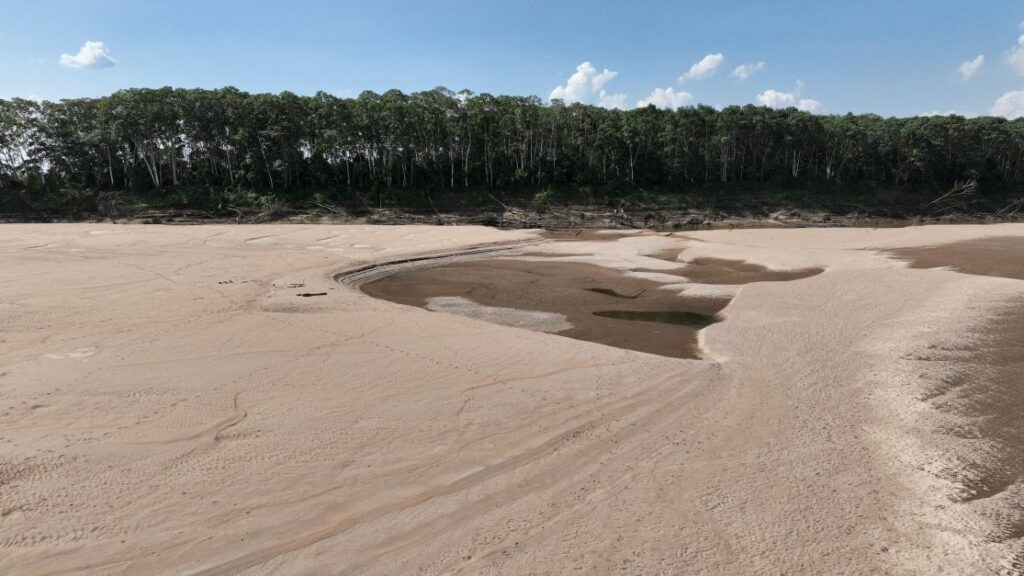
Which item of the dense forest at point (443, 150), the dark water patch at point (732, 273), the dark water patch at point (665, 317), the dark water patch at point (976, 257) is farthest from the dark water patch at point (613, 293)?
the dense forest at point (443, 150)

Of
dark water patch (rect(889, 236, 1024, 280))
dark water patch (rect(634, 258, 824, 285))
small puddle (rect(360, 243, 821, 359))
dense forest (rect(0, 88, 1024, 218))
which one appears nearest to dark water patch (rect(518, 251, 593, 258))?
small puddle (rect(360, 243, 821, 359))

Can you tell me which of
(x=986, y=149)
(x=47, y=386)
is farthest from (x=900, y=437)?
(x=986, y=149)

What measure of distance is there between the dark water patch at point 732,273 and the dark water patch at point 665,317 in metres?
5.18

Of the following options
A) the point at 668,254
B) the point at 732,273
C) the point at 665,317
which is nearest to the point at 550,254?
the point at 668,254

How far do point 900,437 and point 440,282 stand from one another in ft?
50.6

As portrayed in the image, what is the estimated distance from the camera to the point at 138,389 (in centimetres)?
732

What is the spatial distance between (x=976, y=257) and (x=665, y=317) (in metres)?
17.6

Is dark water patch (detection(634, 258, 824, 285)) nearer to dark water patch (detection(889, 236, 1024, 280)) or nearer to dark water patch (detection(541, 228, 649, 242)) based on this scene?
dark water patch (detection(889, 236, 1024, 280))

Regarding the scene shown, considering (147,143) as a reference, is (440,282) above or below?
below

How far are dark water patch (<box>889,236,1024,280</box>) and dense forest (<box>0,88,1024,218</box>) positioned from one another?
106ft

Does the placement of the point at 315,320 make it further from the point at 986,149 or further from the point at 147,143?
the point at 986,149

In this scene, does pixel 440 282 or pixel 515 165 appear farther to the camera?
pixel 515 165

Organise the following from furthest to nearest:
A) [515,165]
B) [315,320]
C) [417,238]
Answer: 1. [515,165]
2. [417,238]
3. [315,320]

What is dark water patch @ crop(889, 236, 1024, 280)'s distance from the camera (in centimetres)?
1862
